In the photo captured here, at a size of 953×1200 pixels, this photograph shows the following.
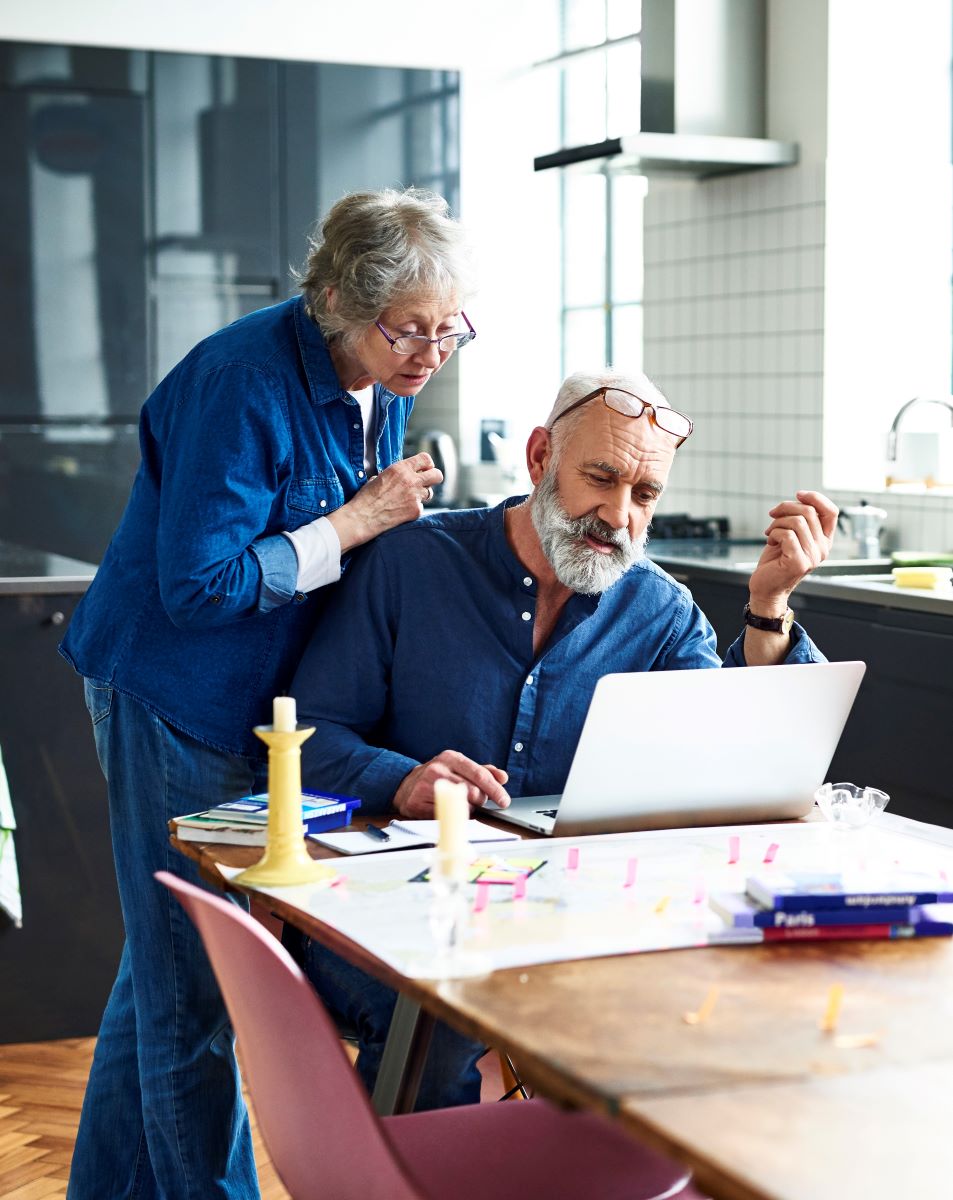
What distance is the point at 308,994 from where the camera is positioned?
1252mm

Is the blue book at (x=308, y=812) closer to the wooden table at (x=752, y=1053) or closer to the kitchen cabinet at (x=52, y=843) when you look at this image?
the wooden table at (x=752, y=1053)

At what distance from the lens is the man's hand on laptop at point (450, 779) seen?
1.86 m

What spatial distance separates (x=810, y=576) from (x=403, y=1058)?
2590 millimetres

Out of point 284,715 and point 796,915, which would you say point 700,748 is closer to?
point 796,915

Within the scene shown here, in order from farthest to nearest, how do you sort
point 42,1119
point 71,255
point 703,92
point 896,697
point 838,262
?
1. point 71,255
2. point 703,92
3. point 838,262
4. point 896,697
5. point 42,1119

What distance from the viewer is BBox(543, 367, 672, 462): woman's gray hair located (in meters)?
2.17

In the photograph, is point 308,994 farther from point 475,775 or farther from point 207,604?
point 207,604

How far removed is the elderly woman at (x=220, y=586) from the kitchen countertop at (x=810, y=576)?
1735 millimetres

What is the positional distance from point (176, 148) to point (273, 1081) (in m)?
4.73

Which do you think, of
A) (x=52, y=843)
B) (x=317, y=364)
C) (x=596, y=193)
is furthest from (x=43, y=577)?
(x=596, y=193)

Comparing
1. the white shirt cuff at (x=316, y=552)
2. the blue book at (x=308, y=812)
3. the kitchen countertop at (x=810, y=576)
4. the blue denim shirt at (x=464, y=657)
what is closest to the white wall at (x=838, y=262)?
the kitchen countertop at (x=810, y=576)

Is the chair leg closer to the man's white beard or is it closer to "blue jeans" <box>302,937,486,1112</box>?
"blue jeans" <box>302,937,486,1112</box>

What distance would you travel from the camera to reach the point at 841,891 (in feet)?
4.81

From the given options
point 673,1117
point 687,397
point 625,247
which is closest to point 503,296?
point 625,247
